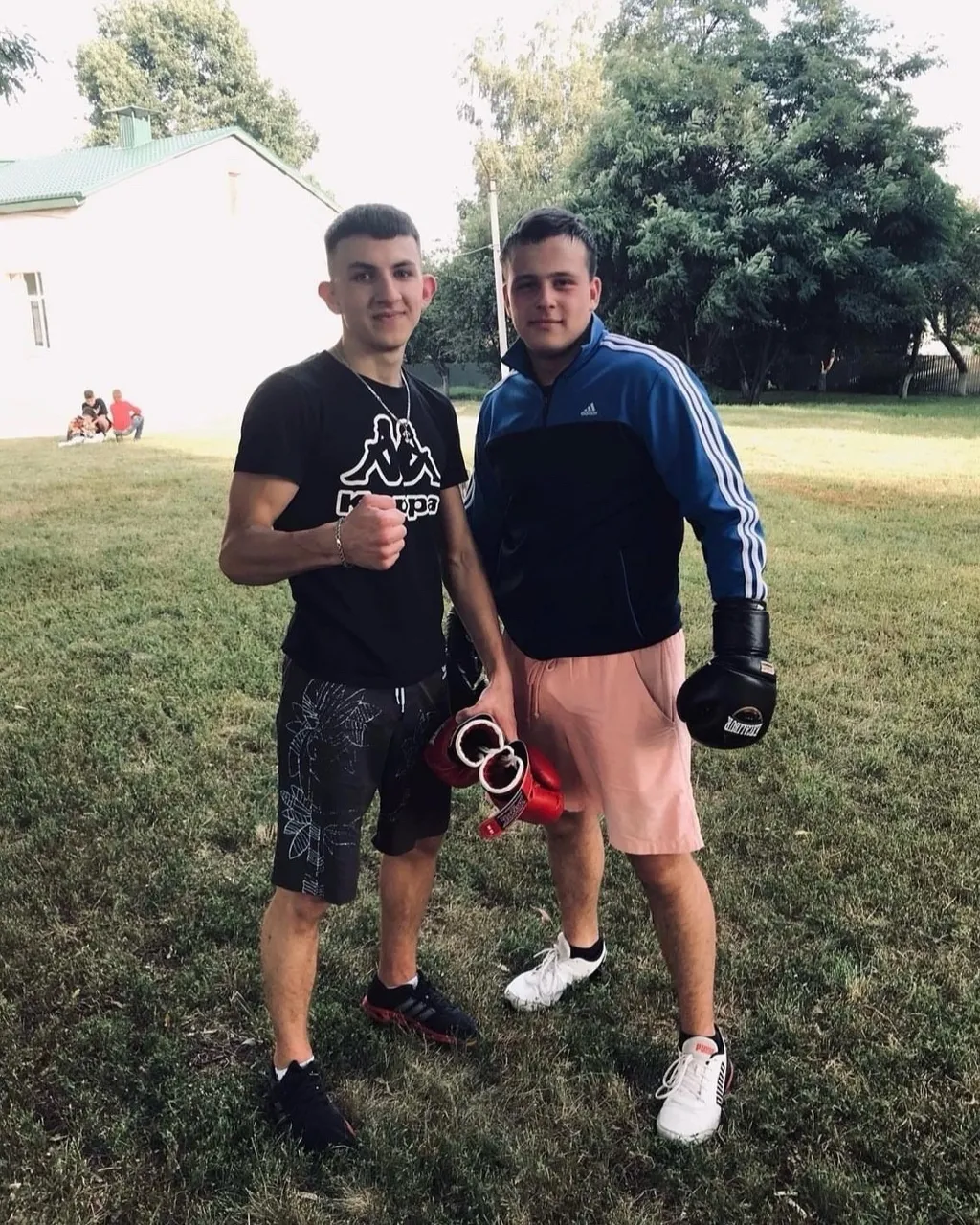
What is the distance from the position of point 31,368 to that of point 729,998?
20.8 metres

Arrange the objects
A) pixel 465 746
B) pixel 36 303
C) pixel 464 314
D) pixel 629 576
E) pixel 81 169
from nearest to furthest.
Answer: pixel 465 746 → pixel 629 576 → pixel 36 303 → pixel 81 169 → pixel 464 314

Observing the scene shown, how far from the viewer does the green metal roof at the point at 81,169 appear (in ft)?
61.4

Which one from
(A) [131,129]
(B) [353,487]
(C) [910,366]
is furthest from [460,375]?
(B) [353,487]

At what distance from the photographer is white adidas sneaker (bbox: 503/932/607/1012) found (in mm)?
2578

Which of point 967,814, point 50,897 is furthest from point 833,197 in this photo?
point 50,897

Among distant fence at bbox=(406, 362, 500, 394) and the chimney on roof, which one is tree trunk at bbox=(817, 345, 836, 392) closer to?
distant fence at bbox=(406, 362, 500, 394)

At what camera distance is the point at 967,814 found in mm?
3432

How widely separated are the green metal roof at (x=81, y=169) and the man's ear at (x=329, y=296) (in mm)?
19426

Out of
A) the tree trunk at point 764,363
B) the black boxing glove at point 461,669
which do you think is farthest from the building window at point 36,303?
the black boxing glove at point 461,669

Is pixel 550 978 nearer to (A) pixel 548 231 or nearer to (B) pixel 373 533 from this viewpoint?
(B) pixel 373 533

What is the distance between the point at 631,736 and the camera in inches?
88.7

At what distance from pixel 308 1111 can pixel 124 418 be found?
16807 mm

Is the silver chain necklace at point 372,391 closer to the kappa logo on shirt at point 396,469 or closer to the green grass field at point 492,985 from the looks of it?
the kappa logo on shirt at point 396,469

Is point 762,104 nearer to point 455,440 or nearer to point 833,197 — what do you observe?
point 833,197
